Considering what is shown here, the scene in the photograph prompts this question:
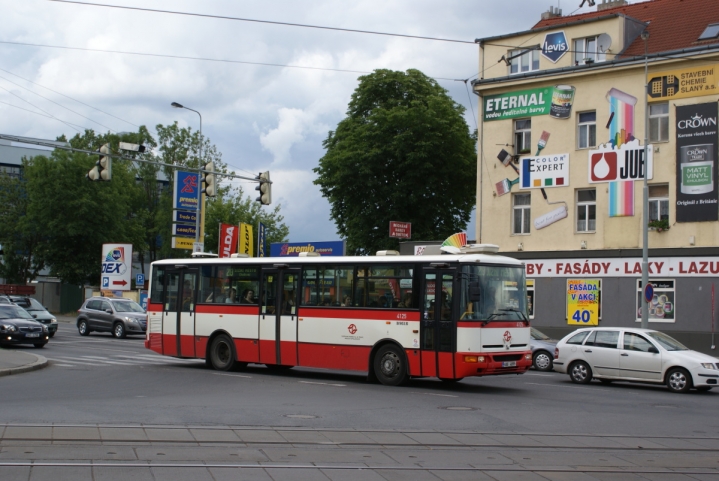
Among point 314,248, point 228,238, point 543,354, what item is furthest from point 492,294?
point 314,248

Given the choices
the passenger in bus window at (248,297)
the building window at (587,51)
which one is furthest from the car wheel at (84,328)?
the building window at (587,51)

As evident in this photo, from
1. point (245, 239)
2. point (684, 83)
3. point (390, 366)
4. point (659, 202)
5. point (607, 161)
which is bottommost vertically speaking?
point (390, 366)

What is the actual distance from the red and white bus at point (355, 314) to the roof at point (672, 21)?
20232 mm

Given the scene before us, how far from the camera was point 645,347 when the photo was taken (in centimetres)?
2008

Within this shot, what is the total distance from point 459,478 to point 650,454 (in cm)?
335

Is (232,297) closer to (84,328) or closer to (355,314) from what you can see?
(355,314)

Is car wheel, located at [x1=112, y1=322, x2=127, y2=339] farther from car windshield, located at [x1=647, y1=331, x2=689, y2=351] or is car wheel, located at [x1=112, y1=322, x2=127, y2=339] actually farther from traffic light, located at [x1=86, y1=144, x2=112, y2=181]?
car windshield, located at [x1=647, y1=331, x2=689, y2=351]

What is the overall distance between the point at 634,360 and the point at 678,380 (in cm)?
109

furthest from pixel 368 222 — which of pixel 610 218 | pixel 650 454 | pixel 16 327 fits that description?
pixel 650 454

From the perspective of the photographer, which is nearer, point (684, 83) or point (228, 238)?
point (684, 83)

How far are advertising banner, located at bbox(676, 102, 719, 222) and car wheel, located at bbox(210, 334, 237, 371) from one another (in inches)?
775

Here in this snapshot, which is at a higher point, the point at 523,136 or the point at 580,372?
the point at 523,136

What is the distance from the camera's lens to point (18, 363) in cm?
2127

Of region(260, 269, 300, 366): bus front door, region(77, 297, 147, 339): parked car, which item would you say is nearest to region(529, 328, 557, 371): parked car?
region(260, 269, 300, 366): bus front door
